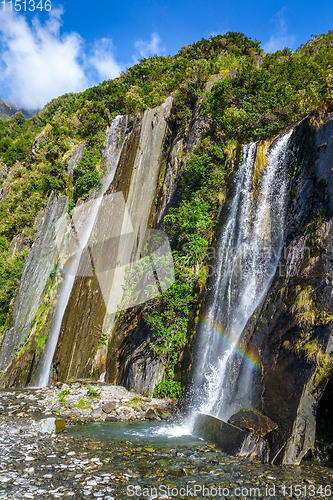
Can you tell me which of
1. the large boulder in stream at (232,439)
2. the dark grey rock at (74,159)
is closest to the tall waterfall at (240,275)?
the large boulder in stream at (232,439)

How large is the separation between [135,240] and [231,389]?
28.7 ft

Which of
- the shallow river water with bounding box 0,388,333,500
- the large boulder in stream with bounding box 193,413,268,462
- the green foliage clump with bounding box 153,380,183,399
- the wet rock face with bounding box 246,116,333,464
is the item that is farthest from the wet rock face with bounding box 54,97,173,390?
the wet rock face with bounding box 246,116,333,464

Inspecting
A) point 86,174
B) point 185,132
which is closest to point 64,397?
point 86,174

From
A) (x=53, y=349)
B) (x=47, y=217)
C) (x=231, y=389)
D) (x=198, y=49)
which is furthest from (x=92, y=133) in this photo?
(x=231, y=389)

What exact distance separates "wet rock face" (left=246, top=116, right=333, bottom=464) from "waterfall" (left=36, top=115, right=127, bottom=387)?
10.8m

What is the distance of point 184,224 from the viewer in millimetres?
11500

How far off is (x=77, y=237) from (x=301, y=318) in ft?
45.9

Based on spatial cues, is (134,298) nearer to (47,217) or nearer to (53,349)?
(53,349)

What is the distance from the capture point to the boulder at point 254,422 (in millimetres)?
5129

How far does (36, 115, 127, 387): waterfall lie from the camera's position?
13.8 m

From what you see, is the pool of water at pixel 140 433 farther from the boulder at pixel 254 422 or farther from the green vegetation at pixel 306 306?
the green vegetation at pixel 306 306

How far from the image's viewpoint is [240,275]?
873 cm

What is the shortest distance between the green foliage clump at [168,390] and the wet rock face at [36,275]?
10440 mm

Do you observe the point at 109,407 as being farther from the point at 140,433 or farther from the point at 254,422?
the point at 254,422
